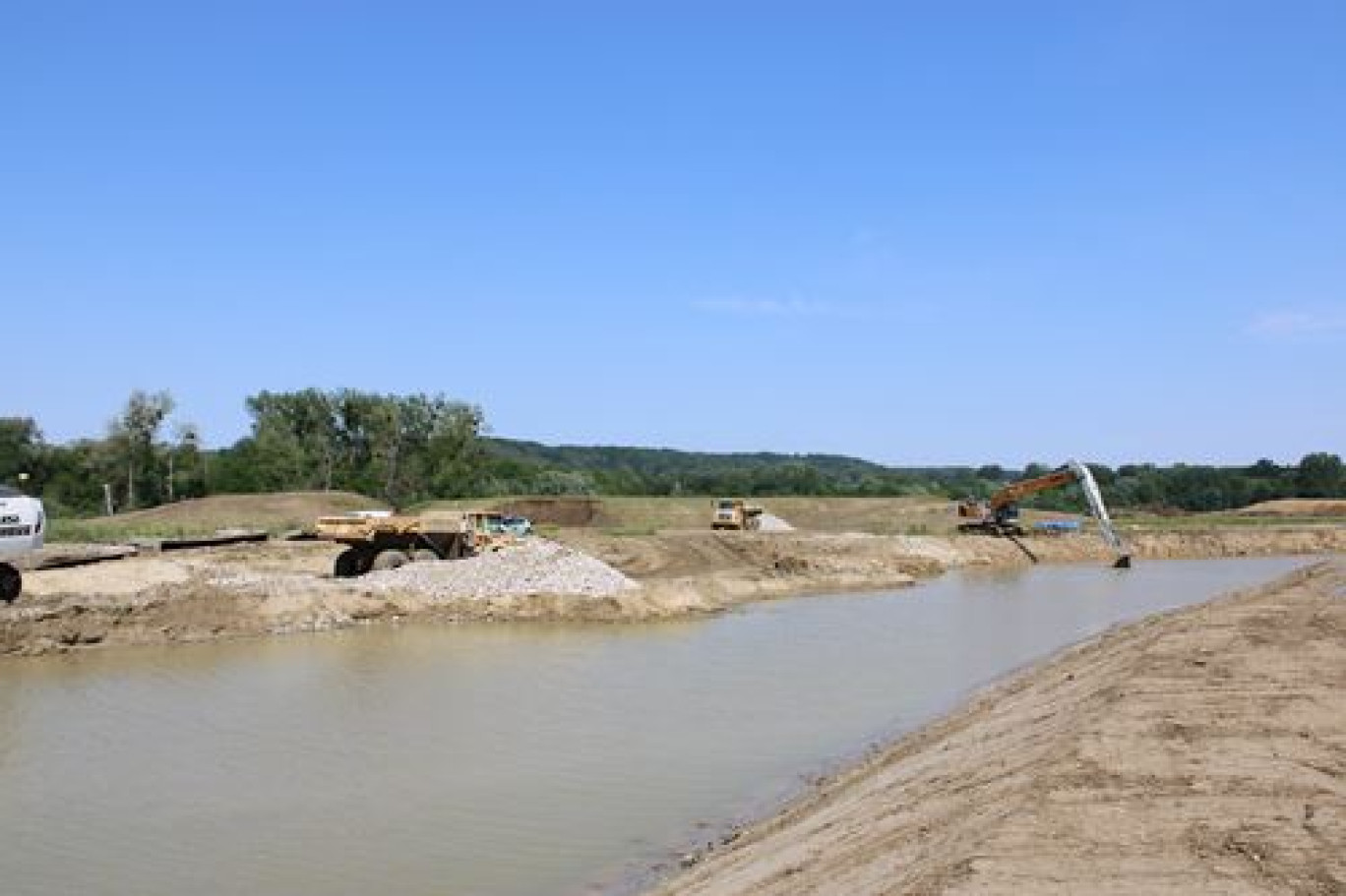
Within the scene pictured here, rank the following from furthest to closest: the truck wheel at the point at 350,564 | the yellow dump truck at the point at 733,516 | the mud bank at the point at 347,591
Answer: the yellow dump truck at the point at 733,516 → the truck wheel at the point at 350,564 → the mud bank at the point at 347,591

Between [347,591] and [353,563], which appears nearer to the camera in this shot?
[347,591]

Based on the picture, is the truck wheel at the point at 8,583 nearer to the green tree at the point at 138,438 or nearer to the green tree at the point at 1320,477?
the green tree at the point at 138,438

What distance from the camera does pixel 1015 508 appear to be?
56688mm

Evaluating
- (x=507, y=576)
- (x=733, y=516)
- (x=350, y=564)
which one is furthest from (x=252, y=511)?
(x=507, y=576)

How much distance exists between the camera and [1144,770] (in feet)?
26.9

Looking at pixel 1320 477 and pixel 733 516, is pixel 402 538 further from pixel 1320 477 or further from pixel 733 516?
pixel 1320 477

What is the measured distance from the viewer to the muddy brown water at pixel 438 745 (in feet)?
34.9

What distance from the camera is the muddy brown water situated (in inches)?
419

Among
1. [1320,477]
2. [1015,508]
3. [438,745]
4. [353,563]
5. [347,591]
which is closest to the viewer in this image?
[438,745]

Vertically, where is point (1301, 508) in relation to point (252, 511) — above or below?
below

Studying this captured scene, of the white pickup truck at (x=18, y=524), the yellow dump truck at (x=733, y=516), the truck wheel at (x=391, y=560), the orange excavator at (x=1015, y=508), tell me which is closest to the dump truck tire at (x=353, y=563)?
the truck wheel at (x=391, y=560)

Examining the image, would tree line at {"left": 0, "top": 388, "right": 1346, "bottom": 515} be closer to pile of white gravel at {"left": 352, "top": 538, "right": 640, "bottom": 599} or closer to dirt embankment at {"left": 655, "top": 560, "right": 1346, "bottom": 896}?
pile of white gravel at {"left": 352, "top": 538, "right": 640, "bottom": 599}

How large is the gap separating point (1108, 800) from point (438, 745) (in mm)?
9757

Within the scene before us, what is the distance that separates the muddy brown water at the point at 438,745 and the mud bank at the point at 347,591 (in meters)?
1.10
